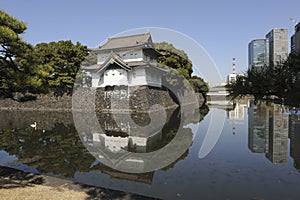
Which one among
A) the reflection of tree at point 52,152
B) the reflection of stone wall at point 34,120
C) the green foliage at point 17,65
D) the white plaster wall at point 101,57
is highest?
the white plaster wall at point 101,57

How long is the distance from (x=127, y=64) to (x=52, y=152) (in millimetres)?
14066

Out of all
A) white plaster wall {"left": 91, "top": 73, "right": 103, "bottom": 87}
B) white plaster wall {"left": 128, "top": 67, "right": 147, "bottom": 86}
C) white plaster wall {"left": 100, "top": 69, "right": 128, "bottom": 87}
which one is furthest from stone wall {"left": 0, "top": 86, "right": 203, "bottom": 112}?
white plaster wall {"left": 91, "top": 73, "right": 103, "bottom": 87}

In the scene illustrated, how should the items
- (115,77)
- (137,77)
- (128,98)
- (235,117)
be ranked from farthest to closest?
(115,77), (137,77), (128,98), (235,117)

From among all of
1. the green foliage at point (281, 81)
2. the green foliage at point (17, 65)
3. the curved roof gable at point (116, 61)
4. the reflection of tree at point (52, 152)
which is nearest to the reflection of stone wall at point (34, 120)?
the reflection of tree at point (52, 152)

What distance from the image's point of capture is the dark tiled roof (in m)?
23.1

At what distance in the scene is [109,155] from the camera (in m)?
6.57

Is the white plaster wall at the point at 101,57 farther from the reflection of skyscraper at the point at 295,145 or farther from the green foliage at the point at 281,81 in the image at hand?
the green foliage at the point at 281,81

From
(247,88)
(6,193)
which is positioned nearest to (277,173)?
(247,88)

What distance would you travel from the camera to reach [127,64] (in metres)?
19.9

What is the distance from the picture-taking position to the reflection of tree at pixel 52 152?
5367mm

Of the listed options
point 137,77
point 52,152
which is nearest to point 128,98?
point 137,77

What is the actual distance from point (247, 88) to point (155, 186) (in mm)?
2630

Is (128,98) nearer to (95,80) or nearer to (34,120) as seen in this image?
(95,80)

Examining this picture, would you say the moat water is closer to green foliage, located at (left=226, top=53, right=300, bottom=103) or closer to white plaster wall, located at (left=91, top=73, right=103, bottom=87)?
green foliage, located at (left=226, top=53, right=300, bottom=103)
